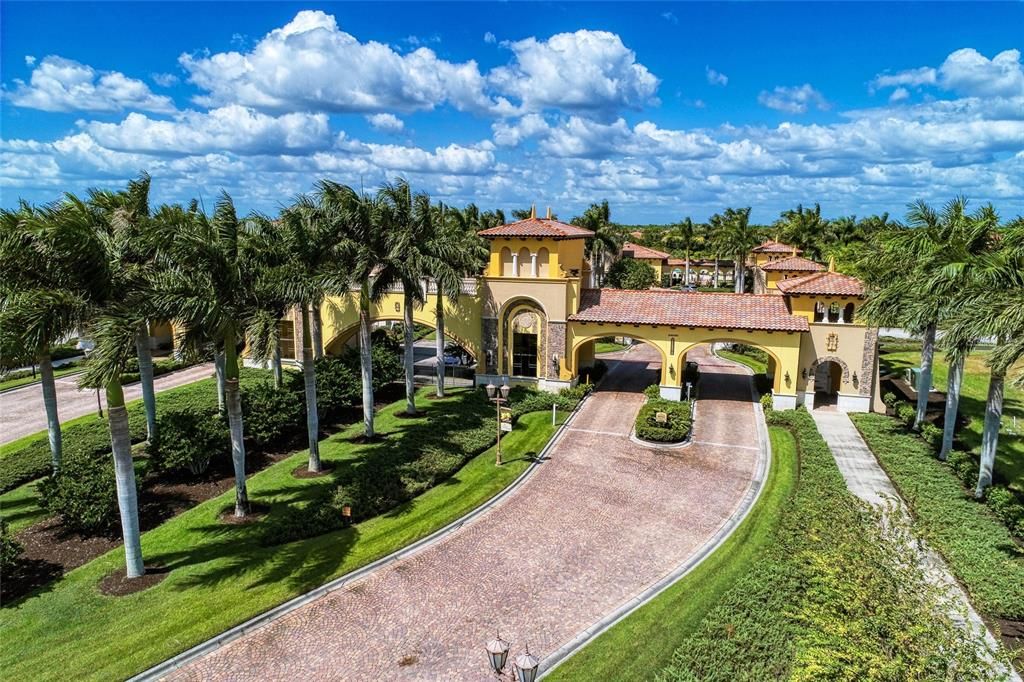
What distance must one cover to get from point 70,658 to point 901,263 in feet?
114

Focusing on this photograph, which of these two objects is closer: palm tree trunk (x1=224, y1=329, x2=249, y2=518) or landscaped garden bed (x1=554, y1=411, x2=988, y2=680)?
landscaped garden bed (x1=554, y1=411, x2=988, y2=680)

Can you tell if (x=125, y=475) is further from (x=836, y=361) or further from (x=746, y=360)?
(x=746, y=360)

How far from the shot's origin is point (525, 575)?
61.0 feet

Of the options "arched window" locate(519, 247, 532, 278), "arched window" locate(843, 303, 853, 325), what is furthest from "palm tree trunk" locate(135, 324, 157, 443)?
"arched window" locate(843, 303, 853, 325)

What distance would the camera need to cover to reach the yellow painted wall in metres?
39.2

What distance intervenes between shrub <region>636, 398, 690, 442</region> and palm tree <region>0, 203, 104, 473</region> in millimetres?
23456

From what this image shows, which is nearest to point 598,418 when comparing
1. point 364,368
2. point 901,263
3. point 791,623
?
point 364,368

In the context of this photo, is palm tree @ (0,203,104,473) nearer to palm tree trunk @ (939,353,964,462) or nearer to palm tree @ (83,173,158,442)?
palm tree @ (83,173,158,442)

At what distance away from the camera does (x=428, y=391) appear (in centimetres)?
3762

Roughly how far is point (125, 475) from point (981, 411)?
39.9 meters

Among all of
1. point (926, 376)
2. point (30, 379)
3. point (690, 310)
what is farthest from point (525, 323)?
point (30, 379)

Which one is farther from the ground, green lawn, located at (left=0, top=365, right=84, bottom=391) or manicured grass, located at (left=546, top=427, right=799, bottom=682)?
green lawn, located at (left=0, top=365, right=84, bottom=391)

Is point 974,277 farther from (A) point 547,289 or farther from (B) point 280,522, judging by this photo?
(B) point 280,522

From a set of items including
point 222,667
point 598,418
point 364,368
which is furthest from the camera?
point 598,418
